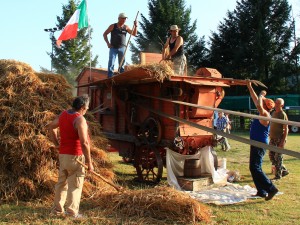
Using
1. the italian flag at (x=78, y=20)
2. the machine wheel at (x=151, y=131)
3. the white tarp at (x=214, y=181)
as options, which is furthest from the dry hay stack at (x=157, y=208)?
the italian flag at (x=78, y=20)

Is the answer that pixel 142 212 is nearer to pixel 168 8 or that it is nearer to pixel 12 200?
pixel 12 200

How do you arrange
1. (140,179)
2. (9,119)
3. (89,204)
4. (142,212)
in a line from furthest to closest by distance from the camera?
(140,179) < (9,119) < (89,204) < (142,212)

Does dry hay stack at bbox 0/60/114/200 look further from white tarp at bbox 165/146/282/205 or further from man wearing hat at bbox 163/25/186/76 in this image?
man wearing hat at bbox 163/25/186/76

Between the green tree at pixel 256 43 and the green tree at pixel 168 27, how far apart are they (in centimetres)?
158

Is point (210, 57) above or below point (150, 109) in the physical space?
above

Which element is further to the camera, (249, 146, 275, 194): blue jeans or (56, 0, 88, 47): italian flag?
(56, 0, 88, 47): italian flag

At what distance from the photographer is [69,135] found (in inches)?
198

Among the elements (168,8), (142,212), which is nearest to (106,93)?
(142,212)

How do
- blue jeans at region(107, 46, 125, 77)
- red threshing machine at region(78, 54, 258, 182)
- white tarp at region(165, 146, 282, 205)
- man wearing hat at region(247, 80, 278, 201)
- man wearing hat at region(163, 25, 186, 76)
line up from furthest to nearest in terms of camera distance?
1. blue jeans at region(107, 46, 125, 77)
2. man wearing hat at region(163, 25, 186, 76)
3. red threshing machine at region(78, 54, 258, 182)
4. white tarp at region(165, 146, 282, 205)
5. man wearing hat at region(247, 80, 278, 201)

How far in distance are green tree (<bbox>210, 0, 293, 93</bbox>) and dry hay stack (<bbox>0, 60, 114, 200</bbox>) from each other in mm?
26625

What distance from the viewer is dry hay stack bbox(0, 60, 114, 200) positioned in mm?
6086

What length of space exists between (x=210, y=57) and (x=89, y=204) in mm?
29641

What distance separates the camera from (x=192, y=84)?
7094mm

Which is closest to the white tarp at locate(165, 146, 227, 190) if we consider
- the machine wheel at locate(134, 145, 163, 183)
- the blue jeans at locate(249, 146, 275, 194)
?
the machine wheel at locate(134, 145, 163, 183)
